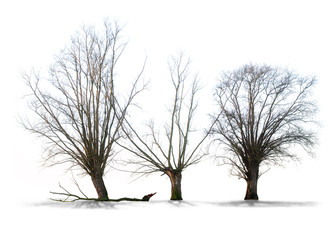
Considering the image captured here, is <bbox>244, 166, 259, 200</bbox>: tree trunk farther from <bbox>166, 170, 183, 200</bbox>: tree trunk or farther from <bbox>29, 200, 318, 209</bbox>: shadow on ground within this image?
<bbox>166, 170, 183, 200</bbox>: tree trunk

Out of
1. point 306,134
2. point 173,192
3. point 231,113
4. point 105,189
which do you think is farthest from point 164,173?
point 306,134

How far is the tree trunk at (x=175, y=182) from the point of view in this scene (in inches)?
672

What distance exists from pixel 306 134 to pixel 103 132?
328 inches

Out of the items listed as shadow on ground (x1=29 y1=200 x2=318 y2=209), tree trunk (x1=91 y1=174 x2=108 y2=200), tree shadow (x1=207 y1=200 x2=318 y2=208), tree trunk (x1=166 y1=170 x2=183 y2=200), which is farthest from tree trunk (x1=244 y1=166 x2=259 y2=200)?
tree trunk (x1=91 y1=174 x2=108 y2=200)

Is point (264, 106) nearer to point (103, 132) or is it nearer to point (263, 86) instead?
point (263, 86)

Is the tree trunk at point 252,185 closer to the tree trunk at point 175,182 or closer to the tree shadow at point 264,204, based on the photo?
the tree shadow at point 264,204

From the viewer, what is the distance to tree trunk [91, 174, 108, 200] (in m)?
16.3

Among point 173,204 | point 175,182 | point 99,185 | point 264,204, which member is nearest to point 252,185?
point 264,204

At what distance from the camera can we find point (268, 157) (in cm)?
1845

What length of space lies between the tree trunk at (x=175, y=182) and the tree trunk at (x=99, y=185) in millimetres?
2553

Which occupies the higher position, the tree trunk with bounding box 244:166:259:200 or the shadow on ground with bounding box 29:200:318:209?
the tree trunk with bounding box 244:166:259:200

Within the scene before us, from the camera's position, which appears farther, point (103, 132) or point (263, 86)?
point (263, 86)

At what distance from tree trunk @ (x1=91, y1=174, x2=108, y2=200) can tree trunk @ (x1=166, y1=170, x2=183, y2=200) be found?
2.55 m

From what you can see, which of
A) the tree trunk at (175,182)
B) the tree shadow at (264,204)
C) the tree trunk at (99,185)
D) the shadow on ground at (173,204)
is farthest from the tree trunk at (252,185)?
the tree trunk at (99,185)
